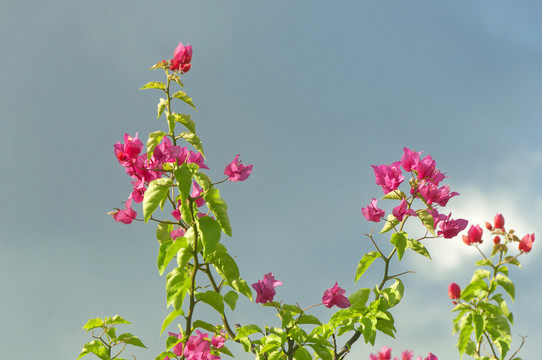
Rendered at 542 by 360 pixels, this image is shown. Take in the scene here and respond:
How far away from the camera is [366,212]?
2635 millimetres

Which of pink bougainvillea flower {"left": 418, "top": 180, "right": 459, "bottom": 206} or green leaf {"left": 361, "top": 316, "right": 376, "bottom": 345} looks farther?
pink bougainvillea flower {"left": 418, "top": 180, "right": 459, "bottom": 206}

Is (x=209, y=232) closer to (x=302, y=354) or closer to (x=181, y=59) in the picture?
(x=302, y=354)

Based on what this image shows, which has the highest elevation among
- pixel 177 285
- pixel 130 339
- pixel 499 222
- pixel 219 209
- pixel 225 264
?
pixel 499 222

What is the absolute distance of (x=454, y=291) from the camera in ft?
7.68

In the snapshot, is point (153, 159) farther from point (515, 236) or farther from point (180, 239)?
point (515, 236)

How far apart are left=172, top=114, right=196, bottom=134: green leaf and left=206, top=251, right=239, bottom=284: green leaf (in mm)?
561

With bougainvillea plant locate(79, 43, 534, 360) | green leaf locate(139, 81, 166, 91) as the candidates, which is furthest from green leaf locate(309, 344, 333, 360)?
green leaf locate(139, 81, 166, 91)

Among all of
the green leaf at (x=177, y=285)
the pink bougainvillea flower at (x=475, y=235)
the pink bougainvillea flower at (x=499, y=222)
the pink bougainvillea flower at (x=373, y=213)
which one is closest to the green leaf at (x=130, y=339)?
the green leaf at (x=177, y=285)

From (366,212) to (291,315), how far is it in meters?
0.60

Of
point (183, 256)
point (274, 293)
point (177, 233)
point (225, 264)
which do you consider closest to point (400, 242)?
point (274, 293)

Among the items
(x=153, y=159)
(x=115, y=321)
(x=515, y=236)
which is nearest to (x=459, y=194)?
(x=515, y=236)

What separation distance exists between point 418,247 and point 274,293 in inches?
27.1

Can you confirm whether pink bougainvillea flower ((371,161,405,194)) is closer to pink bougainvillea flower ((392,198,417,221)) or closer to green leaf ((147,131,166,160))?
pink bougainvillea flower ((392,198,417,221))

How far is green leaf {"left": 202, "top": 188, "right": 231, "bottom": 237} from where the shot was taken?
2.32 m
